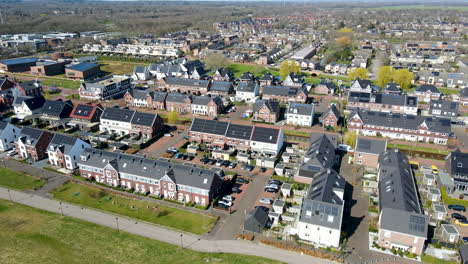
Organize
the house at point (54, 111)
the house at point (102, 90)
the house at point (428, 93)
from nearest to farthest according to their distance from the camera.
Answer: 1. the house at point (54, 111)
2. the house at point (428, 93)
3. the house at point (102, 90)

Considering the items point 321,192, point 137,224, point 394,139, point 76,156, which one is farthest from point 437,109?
point 76,156

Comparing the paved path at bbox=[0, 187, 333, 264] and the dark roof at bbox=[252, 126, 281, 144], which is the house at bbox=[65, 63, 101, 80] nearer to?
the paved path at bbox=[0, 187, 333, 264]

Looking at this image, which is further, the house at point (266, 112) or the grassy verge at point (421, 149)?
the house at point (266, 112)

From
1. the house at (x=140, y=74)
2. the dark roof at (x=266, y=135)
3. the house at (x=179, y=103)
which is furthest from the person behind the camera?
the house at (x=140, y=74)

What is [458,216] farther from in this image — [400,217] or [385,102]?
[385,102]

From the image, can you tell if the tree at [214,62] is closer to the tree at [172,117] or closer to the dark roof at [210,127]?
the tree at [172,117]

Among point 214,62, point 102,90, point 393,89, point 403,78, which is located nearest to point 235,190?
point 102,90

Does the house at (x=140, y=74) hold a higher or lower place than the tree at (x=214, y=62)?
lower

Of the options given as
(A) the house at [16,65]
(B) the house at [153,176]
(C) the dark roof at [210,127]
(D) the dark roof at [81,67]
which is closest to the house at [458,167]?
(B) the house at [153,176]
